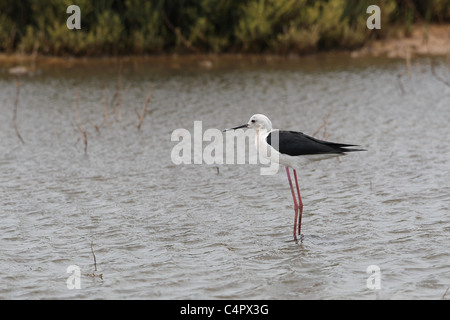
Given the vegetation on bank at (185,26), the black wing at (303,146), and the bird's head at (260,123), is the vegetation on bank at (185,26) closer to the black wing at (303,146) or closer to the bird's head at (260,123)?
the bird's head at (260,123)

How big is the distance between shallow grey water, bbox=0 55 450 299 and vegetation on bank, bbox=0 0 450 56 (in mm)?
2620

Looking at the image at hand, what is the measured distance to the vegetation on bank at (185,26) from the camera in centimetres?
1662

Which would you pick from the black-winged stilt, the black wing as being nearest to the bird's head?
the black-winged stilt

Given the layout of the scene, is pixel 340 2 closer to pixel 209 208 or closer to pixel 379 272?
pixel 209 208

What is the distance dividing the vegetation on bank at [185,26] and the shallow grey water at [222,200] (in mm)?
2620

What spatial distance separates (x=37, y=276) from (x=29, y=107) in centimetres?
751

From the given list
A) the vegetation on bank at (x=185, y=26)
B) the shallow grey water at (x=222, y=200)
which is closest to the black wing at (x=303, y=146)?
the shallow grey water at (x=222, y=200)

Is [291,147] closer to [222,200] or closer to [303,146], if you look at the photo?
[303,146]

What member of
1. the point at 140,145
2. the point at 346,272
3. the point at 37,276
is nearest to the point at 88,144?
the point at 140,145

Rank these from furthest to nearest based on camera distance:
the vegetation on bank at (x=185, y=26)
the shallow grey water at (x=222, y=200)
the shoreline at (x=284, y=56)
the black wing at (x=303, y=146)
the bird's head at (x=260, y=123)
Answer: the shoreline at (x=284, y=56)
the vegetation on bank at (x=185, y=26)
the bird's head at (x=260, y=123)
the black wing at (x=303, y=146)
the shallow grey water at (x=222, y=200)

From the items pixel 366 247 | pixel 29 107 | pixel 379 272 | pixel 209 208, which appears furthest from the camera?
pixel 29 107

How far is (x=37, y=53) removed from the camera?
17.2m

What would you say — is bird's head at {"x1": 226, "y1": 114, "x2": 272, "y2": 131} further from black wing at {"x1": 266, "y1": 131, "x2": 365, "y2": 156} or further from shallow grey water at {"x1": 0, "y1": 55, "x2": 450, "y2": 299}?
shallow grey water at {"x1": 0, "y1": 55, "x2": 450, "y2": 299}

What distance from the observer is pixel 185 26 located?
17344 millimetres
